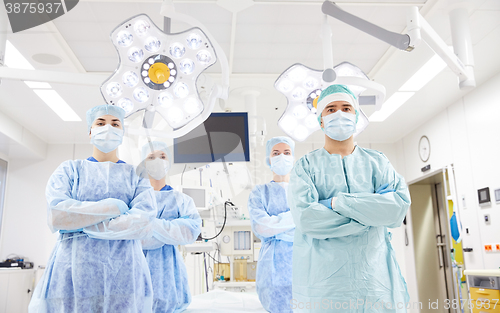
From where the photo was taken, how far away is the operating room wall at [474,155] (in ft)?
14.7

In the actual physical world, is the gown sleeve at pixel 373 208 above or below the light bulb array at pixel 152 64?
below

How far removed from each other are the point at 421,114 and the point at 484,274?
2.54m

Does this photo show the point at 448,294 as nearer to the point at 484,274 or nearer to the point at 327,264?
the point at 484,274

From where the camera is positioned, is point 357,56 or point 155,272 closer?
point 155,272

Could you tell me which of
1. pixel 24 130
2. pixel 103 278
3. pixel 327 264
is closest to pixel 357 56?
pixel 327 264

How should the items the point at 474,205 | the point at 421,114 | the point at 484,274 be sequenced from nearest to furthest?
1. the point at 484,274
2. the point at 474,205
3. the point at 421,114

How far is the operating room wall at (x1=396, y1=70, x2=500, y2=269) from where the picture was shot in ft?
14.7

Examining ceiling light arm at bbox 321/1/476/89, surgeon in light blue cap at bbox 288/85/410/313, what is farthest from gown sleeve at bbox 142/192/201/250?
ceiling light arm at bbox 321/1/476/89

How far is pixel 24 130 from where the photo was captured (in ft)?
19.7

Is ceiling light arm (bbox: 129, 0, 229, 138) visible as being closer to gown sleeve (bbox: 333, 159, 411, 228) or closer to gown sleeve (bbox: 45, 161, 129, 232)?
gown sleeve (bbox: 45, 161, 129, 232)

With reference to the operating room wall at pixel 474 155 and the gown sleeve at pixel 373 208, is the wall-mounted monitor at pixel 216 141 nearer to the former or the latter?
the gown sleeve at pixel 373 208

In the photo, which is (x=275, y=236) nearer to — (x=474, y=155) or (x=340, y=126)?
(x=340, y=126)

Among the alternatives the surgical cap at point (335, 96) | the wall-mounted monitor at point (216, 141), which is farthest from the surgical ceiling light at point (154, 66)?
the wall-mounted monitor at point (216, 141)

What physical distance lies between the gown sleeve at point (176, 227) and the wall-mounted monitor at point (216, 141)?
0.43m
